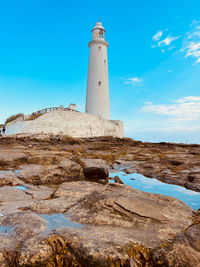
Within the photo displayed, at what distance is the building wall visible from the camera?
2559 cm

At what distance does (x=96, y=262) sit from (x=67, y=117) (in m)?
26.8

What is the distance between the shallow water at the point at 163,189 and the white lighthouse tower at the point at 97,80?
86.8 feet

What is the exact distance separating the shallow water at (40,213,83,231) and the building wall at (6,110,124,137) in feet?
78.1

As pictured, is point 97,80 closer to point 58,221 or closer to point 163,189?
point 163,189

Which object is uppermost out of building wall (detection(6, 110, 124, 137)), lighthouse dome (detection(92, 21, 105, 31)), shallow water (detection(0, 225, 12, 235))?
lighthouse dome (detection(92, 21, 105, 31))

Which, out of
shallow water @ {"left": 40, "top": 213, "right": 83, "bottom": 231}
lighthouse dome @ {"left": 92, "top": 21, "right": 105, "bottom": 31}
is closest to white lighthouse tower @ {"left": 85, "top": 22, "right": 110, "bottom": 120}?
lighthouse dome @ {"left": 92, "top": 21, "right": 105, "bottom": 31}

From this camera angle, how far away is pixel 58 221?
249cm

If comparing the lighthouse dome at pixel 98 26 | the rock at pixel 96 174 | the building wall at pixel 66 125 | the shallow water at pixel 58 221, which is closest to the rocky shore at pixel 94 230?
→ the shallow water at pixel 58 221

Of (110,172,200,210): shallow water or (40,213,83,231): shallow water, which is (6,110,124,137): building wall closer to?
(110,172,200,210): shallow water

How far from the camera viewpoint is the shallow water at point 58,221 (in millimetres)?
2337

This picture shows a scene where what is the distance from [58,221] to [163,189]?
3370 mm

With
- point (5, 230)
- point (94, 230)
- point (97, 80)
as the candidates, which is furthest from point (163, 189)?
point (97, 80)

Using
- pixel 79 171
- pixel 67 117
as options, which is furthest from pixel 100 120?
pixel 79 171

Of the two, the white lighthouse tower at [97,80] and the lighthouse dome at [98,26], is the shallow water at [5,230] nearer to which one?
the white lighthouse tower at [97,80]
